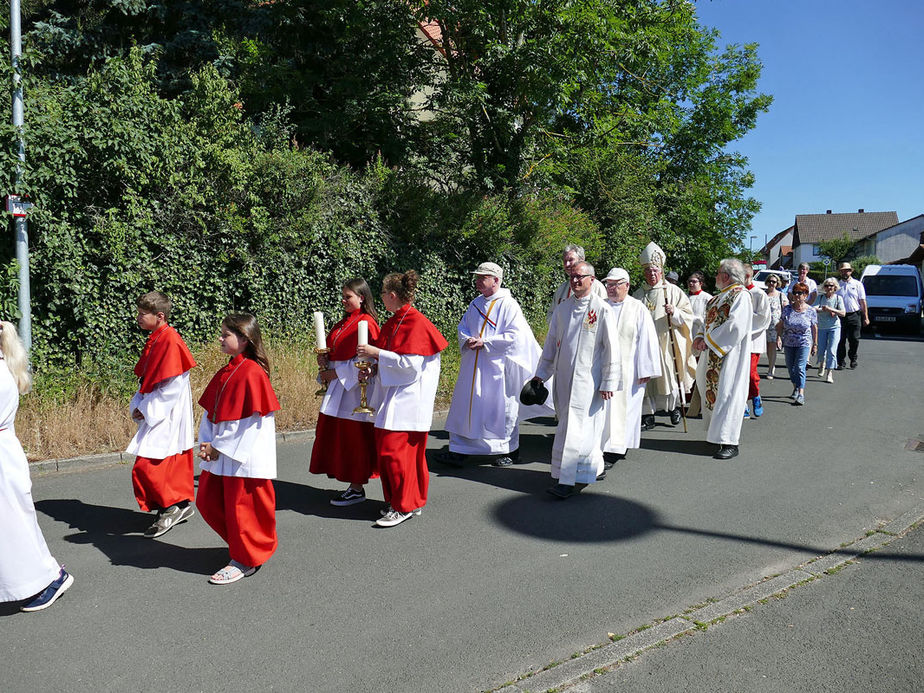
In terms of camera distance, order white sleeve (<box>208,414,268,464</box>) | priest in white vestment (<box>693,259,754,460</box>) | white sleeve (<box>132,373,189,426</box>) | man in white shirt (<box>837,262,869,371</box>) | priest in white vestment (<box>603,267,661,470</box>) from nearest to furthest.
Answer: white sleeve (<box>208,414,268,464</box>) < white sleeve (<box>132,373,189,426</box>) < priest in white vestment (<box>603,267,661,470</box>) < priest in white vestment (<box>693,259,754,460</box>) < man in white shirt (<box>837,262,869,371</box>)

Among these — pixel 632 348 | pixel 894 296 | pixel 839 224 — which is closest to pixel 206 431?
pixel 632 348

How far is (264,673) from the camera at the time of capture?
3.45 m

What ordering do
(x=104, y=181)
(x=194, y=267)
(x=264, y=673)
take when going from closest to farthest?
(x=264, y=673), (x=104, y=181), (x=194, y=267)

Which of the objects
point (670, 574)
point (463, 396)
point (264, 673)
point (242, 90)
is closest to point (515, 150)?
point (242, 90)

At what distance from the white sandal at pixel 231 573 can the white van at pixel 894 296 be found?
2517 cm

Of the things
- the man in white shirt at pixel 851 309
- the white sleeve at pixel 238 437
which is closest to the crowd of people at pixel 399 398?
the white sleeve at pixel 238 437

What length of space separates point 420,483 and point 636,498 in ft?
6.38

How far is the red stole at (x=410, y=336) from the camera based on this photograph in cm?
546

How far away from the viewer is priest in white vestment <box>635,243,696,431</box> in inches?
365

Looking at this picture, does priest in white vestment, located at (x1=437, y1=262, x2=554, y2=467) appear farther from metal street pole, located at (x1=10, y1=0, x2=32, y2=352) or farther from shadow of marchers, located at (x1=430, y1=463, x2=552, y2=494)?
metal street pole, located at (x1=10, y1=0, x2=32, y2=352)

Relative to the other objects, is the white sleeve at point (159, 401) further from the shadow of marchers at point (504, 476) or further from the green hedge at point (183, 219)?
the green hedge at point (183, 219)

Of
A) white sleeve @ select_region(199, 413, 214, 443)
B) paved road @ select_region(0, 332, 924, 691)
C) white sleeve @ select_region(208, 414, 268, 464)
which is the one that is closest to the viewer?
paved road @ select_region(0, 332, 924, 691)

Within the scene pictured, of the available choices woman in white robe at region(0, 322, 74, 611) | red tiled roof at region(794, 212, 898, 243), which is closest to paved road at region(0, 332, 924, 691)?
woman in white robe at region(0, 322, 74, 611)

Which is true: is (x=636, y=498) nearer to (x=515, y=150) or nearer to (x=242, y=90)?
(x=515, y=150)
